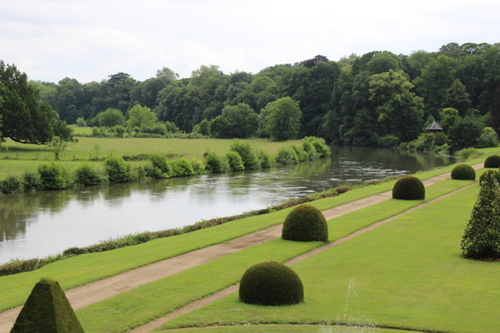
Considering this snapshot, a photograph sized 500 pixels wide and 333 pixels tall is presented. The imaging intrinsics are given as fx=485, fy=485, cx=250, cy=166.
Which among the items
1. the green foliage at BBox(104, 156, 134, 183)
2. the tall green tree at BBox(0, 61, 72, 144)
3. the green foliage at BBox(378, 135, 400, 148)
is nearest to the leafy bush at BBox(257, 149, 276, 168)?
the green foliage at BBox(104, 156, 134, 183)

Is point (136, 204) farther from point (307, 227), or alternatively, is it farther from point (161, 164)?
point (307, 227)

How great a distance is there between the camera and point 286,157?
7106cm

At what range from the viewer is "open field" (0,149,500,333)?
10.7 metres

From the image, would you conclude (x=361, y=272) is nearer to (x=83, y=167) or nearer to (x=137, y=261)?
(x=137, y=261)

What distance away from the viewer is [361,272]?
14609 mm

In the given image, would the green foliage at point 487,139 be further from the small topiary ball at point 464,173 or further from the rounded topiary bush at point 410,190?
the rounded topiary bush at point 410,190

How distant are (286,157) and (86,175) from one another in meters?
32.5

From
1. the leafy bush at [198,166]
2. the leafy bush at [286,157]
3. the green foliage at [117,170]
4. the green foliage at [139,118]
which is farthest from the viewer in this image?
the green foliage at [139,118]

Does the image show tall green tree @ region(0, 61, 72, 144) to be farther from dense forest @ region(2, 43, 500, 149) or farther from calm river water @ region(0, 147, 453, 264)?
dense forest @ region(2, 43, 500, 149)

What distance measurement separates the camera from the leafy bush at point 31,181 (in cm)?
4203

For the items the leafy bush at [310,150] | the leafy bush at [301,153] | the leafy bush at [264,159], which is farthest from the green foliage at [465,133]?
the leafy bush at [264,159]

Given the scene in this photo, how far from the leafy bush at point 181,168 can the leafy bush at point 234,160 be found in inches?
270

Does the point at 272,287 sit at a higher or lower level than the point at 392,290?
higher

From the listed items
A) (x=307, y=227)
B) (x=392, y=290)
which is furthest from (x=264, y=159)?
(x=392, y=290)
